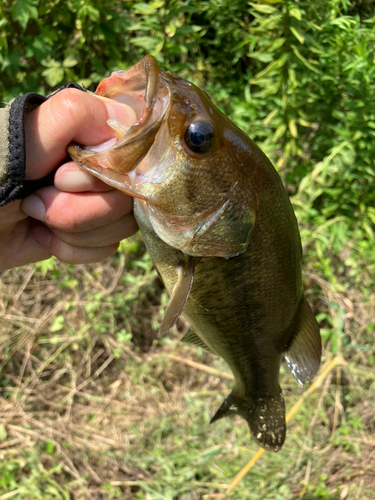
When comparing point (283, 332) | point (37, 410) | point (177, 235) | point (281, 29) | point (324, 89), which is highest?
point (281, 29)

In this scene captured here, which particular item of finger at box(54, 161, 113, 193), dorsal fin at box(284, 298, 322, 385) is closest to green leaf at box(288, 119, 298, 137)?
dorsal fin at box(284, 298, 322, 385)

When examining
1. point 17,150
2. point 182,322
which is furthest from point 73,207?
point 182,322

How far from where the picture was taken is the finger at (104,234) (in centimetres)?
131

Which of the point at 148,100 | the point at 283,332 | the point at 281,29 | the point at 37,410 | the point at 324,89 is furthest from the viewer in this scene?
the point at 37,410

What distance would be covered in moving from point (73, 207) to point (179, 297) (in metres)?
0.45

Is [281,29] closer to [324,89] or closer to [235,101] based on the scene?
[324,89]

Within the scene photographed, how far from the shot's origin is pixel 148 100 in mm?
936

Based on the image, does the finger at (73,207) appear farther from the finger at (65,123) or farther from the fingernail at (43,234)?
the fingernail at (43,234)

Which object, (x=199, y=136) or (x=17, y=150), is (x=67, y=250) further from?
(x=199, y=136)

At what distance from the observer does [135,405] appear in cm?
306

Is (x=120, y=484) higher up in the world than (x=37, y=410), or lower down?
lower down

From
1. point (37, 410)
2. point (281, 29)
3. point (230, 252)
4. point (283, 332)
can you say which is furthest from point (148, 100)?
point (37, 410)

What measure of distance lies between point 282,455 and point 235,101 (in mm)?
2822

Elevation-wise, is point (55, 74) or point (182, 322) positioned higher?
point (55, 74)
